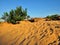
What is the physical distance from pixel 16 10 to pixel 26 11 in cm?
208

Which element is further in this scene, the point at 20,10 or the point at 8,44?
the point at 20,10

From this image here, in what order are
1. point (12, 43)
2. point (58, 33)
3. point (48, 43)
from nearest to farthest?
point (48, 43) < point (58, 33) < point (12, 43)

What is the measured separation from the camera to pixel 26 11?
29.0 m

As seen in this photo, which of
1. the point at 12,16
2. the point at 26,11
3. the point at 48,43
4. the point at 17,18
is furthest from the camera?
the point at 26,11

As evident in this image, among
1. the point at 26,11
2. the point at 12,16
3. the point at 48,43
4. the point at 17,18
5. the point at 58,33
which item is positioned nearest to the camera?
the point at 48,43

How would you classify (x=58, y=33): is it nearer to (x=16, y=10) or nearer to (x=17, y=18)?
(x=17, y=18)

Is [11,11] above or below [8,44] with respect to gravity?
above

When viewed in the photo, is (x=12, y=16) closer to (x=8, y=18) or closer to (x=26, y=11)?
(x=8, y=18)

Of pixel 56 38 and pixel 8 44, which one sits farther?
pixel 8 44

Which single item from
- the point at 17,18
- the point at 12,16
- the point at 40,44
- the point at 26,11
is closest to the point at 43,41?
the point at 40,44

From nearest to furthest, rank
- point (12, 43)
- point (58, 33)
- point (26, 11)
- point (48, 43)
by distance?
point (48, 43), point (58, 33), point (12, 43), point (26, 11)

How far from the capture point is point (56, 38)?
6891 mm

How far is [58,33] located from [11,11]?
20.3m

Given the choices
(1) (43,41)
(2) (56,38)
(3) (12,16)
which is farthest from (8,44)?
(3) (12,16)
